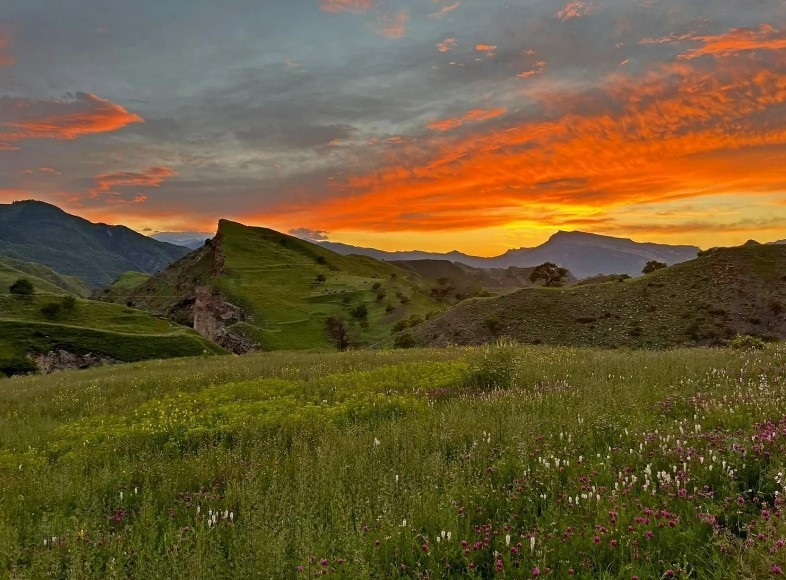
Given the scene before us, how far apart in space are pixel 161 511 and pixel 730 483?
686 cm

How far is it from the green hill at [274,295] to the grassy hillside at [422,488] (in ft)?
235

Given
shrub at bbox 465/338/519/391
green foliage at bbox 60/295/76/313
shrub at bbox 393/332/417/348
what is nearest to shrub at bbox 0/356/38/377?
green foliage at bbox 60/295/76/313

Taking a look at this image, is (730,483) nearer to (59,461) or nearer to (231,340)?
(59,461)

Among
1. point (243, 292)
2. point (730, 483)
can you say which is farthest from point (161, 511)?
point (243, 292)

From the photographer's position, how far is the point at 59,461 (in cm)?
823

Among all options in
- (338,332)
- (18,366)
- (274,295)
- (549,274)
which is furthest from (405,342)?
(274,295)

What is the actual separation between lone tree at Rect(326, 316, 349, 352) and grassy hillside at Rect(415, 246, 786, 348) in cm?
4082

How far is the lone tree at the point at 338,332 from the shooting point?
321ft

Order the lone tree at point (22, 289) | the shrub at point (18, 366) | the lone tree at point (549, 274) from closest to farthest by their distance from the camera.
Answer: the shrub at point (18, 366) < the lone tree at point (22, 289) < the lone tree at point (549, 274)

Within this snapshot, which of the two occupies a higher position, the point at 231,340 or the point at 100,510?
the point at 100,510

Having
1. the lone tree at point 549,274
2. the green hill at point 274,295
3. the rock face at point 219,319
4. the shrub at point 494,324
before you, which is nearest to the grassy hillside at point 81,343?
the rock face at point 219,319

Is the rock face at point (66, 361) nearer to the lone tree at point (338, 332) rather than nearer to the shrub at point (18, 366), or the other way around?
the shrub at point (18, 366)

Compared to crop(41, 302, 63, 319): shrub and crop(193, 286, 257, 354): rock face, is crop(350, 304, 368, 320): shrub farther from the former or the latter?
crop(41, 302, 63, 319): shrub

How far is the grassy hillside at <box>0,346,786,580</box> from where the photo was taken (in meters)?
4.04
